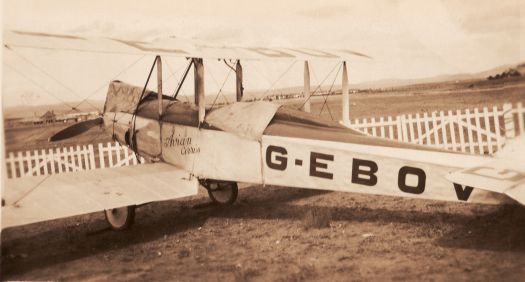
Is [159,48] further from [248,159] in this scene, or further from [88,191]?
[88,191]

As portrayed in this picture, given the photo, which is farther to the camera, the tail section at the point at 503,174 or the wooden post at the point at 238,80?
the wooden post at the point at 238,80

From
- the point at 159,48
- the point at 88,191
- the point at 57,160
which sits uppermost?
the point at 159,48

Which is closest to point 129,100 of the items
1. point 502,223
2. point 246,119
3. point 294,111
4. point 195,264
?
point 246,119

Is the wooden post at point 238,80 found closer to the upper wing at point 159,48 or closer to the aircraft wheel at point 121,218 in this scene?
the upper wing at point 159,48

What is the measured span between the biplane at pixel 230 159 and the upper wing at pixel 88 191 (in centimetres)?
1

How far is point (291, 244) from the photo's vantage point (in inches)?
175

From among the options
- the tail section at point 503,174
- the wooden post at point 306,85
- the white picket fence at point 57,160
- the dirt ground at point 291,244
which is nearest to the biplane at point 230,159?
the tail section at point 503,174

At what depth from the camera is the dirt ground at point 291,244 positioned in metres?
3.61

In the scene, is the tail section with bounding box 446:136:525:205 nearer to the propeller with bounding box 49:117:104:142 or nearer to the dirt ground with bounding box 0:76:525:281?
the dirt ground with bounding box 0:76:525:281

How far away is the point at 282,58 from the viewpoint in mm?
5750

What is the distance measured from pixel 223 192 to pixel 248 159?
1711mm

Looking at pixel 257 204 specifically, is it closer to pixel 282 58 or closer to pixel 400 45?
pixel 282 58

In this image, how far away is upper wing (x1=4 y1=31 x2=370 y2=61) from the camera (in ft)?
13.3

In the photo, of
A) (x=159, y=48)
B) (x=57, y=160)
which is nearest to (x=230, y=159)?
(x=159, y=48)
